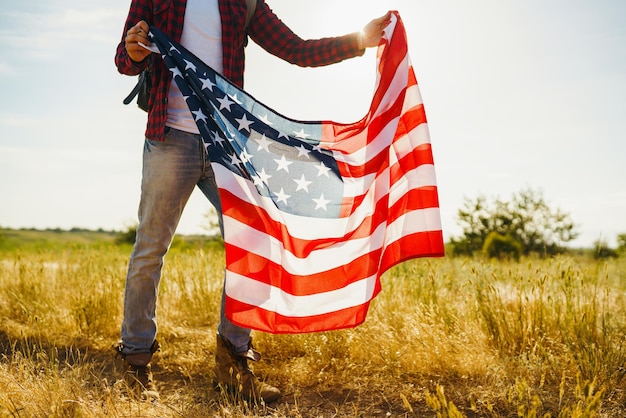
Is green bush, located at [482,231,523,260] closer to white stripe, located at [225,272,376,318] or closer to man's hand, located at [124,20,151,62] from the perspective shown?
white stripe, located at [225,272,376,318]

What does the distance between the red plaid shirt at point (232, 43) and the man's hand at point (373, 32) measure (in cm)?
5

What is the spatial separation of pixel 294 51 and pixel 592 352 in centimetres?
259

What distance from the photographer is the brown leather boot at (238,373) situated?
3250mm

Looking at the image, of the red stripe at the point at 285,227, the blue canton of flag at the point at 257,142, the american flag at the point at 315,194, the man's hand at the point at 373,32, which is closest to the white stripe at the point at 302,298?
the american flag at the point at 315,194

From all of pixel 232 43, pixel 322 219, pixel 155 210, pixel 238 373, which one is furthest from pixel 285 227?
pixel 232 43

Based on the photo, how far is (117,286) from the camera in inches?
198

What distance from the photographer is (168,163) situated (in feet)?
10.3

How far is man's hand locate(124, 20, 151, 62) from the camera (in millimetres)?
3039

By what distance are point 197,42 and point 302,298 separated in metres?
1.62

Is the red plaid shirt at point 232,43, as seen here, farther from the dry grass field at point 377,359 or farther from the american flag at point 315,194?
the dry grass field at point 377,359

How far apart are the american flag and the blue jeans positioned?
0.66 ft

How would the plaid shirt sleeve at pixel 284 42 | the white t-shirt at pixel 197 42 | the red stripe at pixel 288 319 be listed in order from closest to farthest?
the red stripe at pixel 288 319 < the white t-shirt at pixel 197 42 < the plaid shirt sleeve at pixel 284 42

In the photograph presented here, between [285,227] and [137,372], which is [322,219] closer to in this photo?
[285,227]

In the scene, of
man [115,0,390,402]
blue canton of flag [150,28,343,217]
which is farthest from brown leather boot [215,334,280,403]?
blue canton of flag [150,28,343,217]
